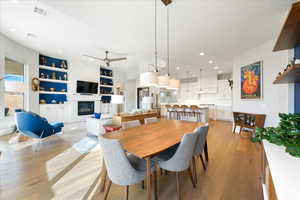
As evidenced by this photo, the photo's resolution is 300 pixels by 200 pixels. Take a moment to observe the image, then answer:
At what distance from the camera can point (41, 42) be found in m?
4.14

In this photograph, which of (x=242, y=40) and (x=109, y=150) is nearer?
(x=109, y=150)

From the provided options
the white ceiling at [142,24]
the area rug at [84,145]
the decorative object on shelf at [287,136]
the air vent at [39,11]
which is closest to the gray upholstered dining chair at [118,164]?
the decorative object on shelf at [287,136]

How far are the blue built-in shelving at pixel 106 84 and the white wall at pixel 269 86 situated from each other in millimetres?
6858

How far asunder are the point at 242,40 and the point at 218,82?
4.29m

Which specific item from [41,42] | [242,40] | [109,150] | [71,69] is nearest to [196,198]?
[109,150]

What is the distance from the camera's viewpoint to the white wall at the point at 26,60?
3628 mm

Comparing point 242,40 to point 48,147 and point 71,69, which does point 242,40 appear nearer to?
point 48,147

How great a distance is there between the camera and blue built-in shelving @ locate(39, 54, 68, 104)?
549 cm

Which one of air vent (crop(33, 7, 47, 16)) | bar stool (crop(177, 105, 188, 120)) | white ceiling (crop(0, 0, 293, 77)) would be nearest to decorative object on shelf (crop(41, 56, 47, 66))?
white ceiling (crop(0, 0, 293, 77))

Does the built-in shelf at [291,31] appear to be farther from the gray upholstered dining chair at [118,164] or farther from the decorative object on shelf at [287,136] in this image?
the gray upholstered dining chair at [118,164]

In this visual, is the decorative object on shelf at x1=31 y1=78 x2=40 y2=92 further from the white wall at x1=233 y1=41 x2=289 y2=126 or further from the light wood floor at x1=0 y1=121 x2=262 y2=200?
the white wall at x1=233 y1=41 x2=289 y2=126

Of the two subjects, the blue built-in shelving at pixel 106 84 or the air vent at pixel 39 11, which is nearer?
the air vent at pixel 39 11

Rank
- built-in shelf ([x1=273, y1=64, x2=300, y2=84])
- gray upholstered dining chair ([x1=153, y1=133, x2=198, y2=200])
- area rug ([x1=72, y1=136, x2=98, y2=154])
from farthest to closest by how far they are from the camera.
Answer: area rug ([x1=72, y1=136, x2=98, y2=154])
gray upholstered dining chair ([x1=153, y1=133, x2=198, y2=200])
built-in shelf ([x1=273, y1=64, x2=300, y2=84])

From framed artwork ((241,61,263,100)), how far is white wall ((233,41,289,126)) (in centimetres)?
12
